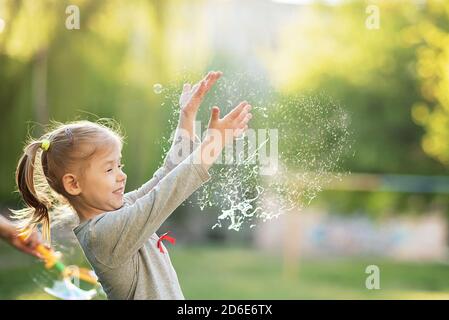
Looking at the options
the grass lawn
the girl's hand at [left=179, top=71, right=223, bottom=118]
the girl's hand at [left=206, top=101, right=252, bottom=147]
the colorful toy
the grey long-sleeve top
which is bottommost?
the grass lawn

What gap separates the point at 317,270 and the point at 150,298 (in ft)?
17.3

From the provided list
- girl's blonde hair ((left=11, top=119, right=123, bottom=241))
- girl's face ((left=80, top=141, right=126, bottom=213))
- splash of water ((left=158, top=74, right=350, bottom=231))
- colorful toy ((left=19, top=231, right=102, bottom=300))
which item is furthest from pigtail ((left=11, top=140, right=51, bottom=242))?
splash of water ((left=158, top=74, right=350, bottom=231))

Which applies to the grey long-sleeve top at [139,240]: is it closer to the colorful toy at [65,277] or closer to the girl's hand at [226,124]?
the girl's hand at [226,124]

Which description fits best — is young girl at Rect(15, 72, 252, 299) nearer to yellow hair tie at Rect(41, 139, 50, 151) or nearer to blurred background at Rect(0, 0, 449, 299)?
yellow hair tie at Rect(41, 139, 50, 151)

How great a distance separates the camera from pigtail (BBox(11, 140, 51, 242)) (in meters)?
1.24

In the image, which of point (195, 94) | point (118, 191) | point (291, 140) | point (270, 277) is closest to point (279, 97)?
point (291, 140)

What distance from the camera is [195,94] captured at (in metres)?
1.27

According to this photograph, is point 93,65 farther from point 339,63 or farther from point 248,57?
point 339,63

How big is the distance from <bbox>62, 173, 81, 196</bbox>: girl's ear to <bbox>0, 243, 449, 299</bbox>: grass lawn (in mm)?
2321

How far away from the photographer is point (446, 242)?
6602 millimetres

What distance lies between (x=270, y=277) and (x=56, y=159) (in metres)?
4.67

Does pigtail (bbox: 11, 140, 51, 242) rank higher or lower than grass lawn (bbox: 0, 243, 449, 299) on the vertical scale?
higher

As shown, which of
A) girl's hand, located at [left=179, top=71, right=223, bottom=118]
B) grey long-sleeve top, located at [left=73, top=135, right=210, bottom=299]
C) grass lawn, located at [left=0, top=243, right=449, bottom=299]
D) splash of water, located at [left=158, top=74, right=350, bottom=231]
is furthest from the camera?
grass lawn, located at [left=0, top=243, right=449, bottom=299]
